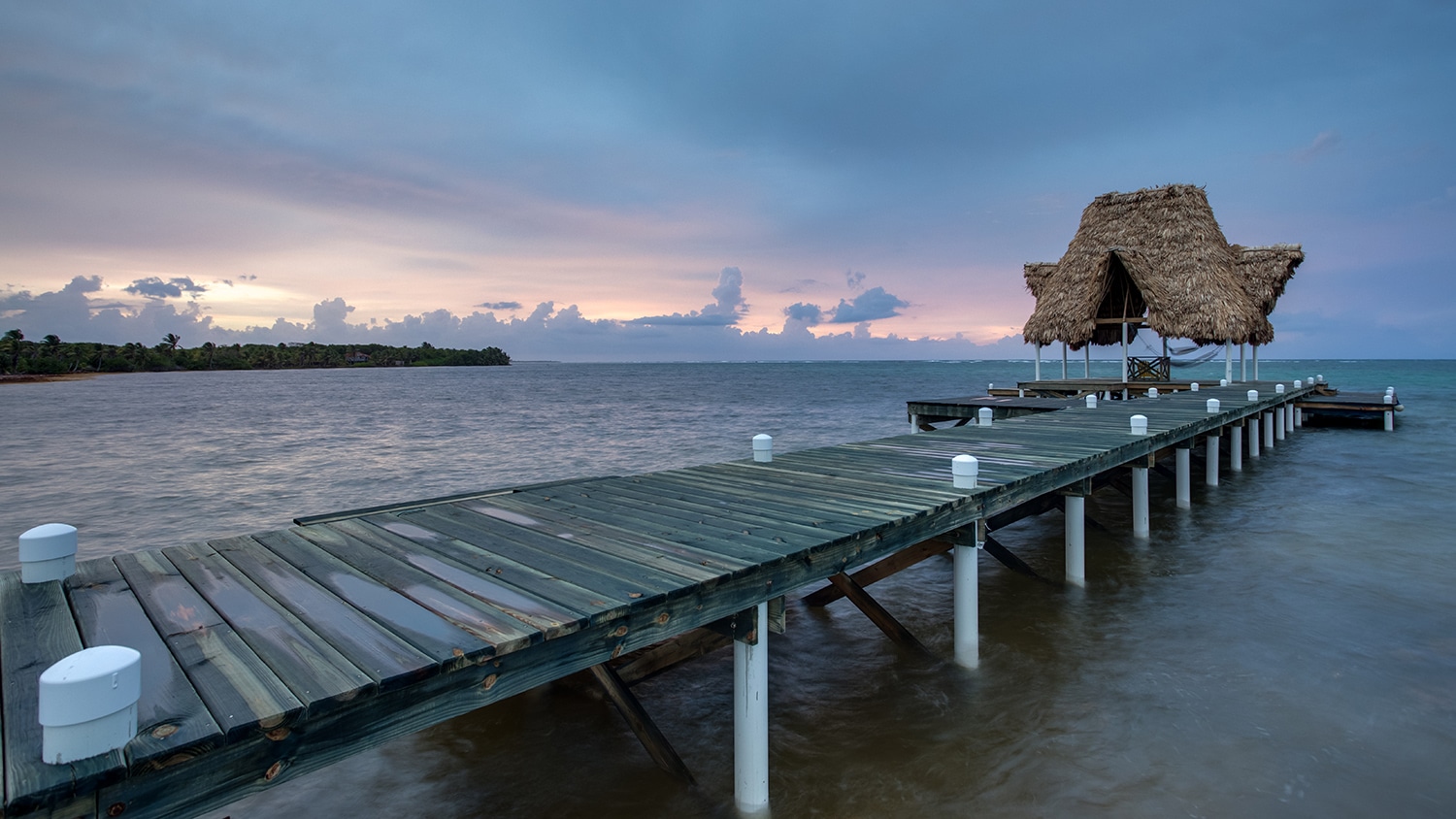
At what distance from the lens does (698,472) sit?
5340 millimetres

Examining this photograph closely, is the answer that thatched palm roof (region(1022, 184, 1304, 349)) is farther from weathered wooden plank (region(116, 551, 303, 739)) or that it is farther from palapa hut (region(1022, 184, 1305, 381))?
weathered wooden plank (region(116, 551, 303, 739))

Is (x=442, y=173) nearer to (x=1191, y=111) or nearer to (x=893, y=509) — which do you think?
(x=893, y=509)

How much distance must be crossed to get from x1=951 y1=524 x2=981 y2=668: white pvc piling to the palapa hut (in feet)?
54.4

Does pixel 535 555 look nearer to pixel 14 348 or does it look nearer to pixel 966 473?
pixel 966 473

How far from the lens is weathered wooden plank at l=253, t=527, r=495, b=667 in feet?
6.47

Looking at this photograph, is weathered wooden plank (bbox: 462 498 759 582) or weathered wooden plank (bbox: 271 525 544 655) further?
weathered wooden plank (bbox: 462 498 759 582)

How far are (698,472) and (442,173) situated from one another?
50.7 ft

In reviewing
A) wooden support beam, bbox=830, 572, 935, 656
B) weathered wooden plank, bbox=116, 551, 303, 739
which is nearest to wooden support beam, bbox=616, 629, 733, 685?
wooden support beam, bbox=830, 572, 935, 656

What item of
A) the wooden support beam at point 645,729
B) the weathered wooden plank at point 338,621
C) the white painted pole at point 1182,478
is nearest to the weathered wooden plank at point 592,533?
the wooden support beam at point 645,729

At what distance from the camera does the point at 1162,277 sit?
1942cm

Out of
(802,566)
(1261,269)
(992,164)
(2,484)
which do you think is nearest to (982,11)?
(992,164)

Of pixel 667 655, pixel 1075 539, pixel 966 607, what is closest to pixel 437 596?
pixel 667 655

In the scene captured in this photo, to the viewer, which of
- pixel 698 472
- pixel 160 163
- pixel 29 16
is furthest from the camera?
pixel 160 163

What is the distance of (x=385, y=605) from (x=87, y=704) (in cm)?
106
